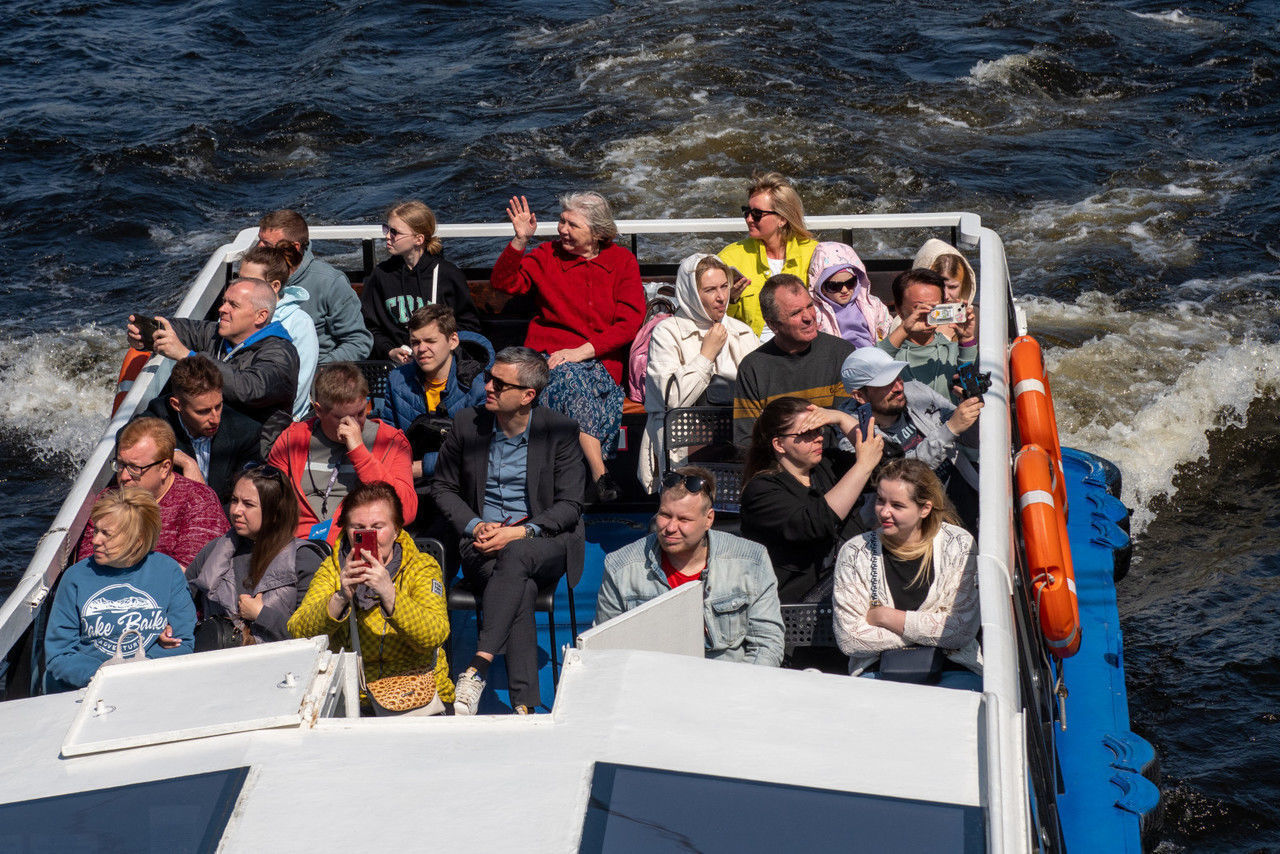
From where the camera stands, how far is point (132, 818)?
9.03 feet

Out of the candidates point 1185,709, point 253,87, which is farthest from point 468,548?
point 253,87

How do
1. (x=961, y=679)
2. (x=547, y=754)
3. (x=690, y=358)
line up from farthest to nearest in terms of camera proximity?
1. (x=690, y=358)
2. (x=961, y=679)
3. (x=547, y=754)

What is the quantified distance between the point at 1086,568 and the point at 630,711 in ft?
13.9

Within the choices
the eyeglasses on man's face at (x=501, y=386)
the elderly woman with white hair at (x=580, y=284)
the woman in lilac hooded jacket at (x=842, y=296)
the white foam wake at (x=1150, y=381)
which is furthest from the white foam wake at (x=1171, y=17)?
the eyeglasses on man's face at (x=501, y=386)

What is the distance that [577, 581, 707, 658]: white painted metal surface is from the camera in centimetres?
330

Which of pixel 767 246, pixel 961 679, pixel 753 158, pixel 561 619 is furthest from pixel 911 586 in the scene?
pixel 753 158

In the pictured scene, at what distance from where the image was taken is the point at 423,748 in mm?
2904

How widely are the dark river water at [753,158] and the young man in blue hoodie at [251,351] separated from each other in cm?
432

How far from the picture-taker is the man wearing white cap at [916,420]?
4.98 metres

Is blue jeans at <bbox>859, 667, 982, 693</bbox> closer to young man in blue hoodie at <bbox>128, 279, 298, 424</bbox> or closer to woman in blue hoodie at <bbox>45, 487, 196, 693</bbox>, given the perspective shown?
woman in blue hoodie at <bbox>45, 487, 196, 693</bbox>

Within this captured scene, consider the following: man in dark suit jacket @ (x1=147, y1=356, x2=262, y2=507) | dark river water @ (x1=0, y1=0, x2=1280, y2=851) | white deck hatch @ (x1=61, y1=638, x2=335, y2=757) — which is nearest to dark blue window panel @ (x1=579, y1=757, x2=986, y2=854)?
white deck hatch @ (x1=61, y1=638, x2=335, y2=757)

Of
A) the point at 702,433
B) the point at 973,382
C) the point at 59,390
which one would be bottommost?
the point at 59,390

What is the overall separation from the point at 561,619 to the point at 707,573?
160 centimetres

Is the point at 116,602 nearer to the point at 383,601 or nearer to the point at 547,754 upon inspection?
the point at 383,601
